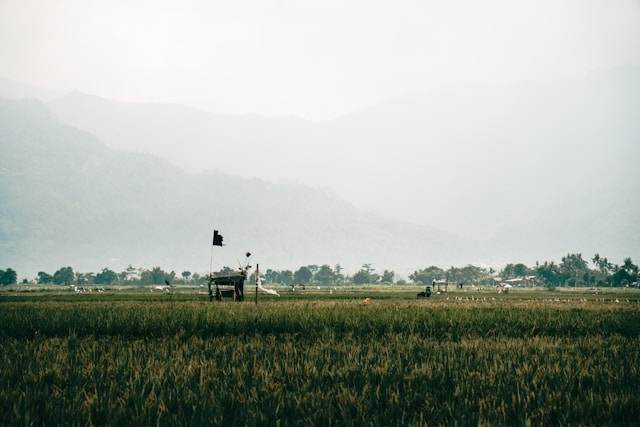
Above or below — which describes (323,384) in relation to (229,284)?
below

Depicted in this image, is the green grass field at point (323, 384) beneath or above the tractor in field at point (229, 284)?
beneath

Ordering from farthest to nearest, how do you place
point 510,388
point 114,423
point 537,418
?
point 510,388 < point 537,418 < point 114,423

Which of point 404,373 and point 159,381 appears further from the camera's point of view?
point 404,373

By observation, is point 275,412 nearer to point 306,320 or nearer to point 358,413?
point 358,413

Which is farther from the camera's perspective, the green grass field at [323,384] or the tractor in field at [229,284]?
the tractor in field at [229,284]

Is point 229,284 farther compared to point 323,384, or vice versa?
point 229,284

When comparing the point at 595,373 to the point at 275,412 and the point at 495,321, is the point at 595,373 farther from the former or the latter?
the point at 495,321

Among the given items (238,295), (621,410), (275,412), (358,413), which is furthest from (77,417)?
(238,295)

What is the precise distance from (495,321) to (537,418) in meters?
15.9

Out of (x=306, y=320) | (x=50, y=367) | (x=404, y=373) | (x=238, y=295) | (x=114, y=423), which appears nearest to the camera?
(x=114, y=423)

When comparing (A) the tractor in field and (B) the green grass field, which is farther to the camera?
(A) the tractor in field

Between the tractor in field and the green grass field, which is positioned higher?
the tractor in field

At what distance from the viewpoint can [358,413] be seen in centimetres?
699

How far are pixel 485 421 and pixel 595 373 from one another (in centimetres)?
429
